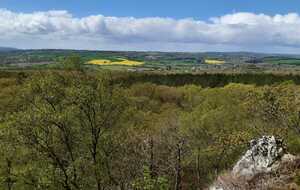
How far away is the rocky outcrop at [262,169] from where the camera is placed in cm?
2433

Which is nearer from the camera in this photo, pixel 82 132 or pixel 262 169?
pixel 262 169

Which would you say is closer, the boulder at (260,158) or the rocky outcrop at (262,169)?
the rocky outcrop at (262,169)

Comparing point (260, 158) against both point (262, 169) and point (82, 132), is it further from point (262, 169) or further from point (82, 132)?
point (82, 132)

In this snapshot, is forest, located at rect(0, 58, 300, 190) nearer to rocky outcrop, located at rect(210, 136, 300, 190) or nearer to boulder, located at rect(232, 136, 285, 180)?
rocky outcrop, located at rect(210, 136, 300, 190)

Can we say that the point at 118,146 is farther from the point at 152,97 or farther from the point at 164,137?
the point at 152,97

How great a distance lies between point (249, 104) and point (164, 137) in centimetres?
1679

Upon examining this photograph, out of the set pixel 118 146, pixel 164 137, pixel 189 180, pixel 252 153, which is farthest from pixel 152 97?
pixel 252 153

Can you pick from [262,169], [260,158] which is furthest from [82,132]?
[262,169]

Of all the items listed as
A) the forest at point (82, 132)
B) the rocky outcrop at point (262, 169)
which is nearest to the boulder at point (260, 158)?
the rocky outcrop at point (262, 169)

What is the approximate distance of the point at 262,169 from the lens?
26.1m

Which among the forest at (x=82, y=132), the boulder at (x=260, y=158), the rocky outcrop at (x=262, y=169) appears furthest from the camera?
the forest at (x=82, y=132)

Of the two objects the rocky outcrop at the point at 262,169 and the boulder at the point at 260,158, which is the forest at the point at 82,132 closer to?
the rocky outcrop at the point at 262,169

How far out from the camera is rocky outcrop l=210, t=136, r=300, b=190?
79.8ft

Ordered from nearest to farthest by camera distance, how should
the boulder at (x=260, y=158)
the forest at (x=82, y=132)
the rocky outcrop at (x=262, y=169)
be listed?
1. the rocky outcrop at (x=262, y=169)
2. the boulder at (x=260, y=158)
3. the forest at (x=82, y=132)
